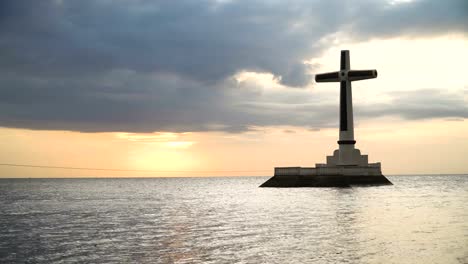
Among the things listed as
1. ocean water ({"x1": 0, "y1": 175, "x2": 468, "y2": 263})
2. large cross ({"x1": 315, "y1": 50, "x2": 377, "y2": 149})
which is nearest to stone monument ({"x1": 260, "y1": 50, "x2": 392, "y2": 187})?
large cross ({"x1": 315, "y1": 50, "x2": 377, "y2": 149})

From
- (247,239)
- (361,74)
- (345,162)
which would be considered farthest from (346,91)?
(247,239)

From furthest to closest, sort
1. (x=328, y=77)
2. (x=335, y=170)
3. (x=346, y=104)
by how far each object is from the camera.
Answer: (x=328, y=77)
(x=346, y=104)
(x=335, y=170)

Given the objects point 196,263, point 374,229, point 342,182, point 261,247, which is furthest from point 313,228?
point 342,182

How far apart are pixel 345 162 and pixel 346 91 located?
12958mm

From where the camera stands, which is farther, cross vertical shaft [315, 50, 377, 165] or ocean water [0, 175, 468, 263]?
cross vertical shaft [315, 50, 377, 165]

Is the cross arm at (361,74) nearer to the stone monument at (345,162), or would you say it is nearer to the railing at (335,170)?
the stone monument at (345,162)

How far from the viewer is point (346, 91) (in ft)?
305

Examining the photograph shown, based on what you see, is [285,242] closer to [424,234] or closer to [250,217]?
[424,234]

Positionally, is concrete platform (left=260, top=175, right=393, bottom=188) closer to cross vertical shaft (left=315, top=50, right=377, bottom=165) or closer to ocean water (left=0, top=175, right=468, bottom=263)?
cross vertical shaft (left=315, top=50, right=377, bottom=165)

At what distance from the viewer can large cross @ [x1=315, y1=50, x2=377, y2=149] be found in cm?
9162

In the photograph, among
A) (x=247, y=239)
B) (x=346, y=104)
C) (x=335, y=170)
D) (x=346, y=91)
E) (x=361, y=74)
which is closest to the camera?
(x=247, y=239)

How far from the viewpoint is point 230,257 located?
21922mm

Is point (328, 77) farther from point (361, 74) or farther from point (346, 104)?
point (346, 104)

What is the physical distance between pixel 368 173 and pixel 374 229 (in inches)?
2536
